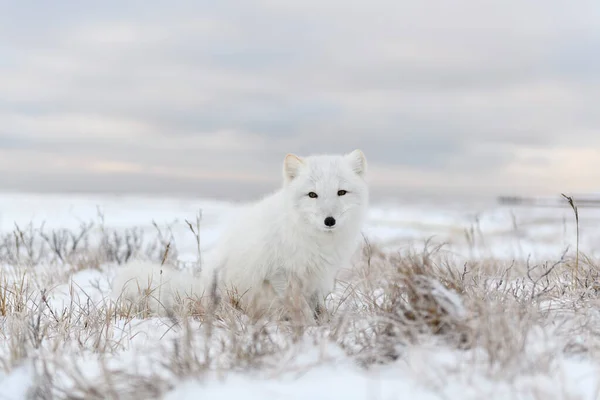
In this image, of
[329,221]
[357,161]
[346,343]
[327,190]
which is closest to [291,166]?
[327,190]

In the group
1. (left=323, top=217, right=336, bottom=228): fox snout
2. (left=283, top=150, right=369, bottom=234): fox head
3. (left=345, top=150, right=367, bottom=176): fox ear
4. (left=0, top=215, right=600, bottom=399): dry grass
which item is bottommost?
(left=0, top=215, right=600, bottom=399): dry grass

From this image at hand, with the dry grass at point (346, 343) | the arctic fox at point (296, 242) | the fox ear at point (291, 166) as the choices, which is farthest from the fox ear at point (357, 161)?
the dry grass at point (346, 343)

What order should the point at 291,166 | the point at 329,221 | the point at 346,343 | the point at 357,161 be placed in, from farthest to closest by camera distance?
the point at 357,161 < the point at 291,166 < the point at 329,221 < the point at 346,343

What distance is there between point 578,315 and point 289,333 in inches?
59.7

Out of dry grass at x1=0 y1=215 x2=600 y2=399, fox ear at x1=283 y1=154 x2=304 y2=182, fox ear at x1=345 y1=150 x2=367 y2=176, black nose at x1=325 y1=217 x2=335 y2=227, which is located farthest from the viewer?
fox ear at x1=345 y1=150 x2=367 y2=176

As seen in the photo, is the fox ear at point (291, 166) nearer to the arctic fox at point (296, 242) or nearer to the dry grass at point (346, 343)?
the arctic fox at point (296, 242)

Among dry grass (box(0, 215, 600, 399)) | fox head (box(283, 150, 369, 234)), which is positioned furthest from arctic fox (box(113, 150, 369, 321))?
dry grass (box(0, 215, 600, 399))

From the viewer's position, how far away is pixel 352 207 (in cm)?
411

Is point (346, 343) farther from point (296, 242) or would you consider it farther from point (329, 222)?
point (296, 242)

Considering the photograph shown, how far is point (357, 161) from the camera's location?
442cm

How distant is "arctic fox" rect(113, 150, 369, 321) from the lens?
401cm

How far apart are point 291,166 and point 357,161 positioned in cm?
57

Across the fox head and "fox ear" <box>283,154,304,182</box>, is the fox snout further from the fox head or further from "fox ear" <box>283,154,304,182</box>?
"fox ear" <box>283,154,304,182</box>

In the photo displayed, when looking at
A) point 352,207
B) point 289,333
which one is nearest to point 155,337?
point 289,333
